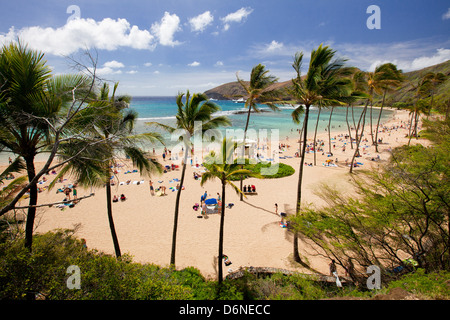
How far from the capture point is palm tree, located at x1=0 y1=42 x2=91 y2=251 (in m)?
3.68

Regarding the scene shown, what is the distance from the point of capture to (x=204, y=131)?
8.61 m

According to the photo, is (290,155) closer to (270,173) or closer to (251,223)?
(270,173)

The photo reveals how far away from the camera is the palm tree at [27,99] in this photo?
3.68 meters

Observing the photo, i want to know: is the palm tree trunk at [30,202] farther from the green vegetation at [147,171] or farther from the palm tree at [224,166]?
the palm tree at [224,166]

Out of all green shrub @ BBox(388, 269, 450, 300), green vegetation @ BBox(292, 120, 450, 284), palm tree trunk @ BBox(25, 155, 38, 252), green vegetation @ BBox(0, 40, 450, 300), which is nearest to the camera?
green shrub @ BBox(388, 269, 450, 300)

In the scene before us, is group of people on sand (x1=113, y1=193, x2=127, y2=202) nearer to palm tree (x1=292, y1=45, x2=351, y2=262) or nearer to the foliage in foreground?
the foliage in foreground

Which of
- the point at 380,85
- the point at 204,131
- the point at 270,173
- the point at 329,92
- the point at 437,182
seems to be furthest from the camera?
the point at 270,173

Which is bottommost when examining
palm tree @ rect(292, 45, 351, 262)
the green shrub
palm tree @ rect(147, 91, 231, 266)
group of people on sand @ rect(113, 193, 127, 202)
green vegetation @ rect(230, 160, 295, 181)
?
group of people on sand @ rect(113, 193, 127, 202)

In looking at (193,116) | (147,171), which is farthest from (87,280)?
(193,116)

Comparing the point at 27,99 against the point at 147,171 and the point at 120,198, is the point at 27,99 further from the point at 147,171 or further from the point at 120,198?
the point at 120,198

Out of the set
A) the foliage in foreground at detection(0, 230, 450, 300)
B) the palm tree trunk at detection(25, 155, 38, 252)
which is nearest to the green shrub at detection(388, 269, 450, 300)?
the foliage in foreground at detection(0, 230, 450, 300)

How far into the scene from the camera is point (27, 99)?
12.4 ft
